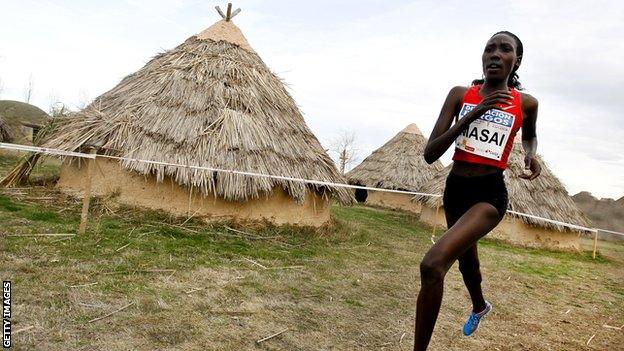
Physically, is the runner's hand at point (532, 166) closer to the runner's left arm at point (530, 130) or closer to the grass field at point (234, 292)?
the runner's left arm at point (530, 130)

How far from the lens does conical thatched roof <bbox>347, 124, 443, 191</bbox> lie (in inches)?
758

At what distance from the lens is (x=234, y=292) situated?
407 centimetres

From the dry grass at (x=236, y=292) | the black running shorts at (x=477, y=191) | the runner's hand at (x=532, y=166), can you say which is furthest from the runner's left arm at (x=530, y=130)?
the dry grass at (x=236, y=292)

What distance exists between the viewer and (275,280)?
15.4 ft

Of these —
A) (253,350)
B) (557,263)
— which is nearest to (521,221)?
(557,263)

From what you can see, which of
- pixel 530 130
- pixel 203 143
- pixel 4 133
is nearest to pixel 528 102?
pixel 530 130

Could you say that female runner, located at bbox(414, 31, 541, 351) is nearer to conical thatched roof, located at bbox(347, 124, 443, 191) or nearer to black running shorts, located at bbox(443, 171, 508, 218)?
black running shorts, located at bbox(443, 171, 508, 218)

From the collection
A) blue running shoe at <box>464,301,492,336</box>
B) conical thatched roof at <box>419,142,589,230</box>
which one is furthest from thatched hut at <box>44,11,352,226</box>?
conical thatched roof at <box>419,142,589,230</box>

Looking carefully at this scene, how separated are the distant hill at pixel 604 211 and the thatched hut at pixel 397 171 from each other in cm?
1023

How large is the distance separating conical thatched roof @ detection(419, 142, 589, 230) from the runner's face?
1003 centimetres

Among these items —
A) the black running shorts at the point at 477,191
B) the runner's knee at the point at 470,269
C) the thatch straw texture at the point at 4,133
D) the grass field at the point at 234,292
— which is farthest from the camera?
the thatch straw texture at the point at 4,133

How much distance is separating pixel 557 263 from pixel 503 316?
6.09m

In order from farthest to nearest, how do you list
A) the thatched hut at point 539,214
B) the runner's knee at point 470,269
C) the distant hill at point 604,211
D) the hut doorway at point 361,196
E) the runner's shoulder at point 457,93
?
the distant hill at point 604,211 < the hut doorway at point 361,196 < the thatched hut at point 539,214 < the runner's knee at point 470,269 < the runner's shoulder at point 457,93

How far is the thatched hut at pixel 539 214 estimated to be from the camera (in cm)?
1212
